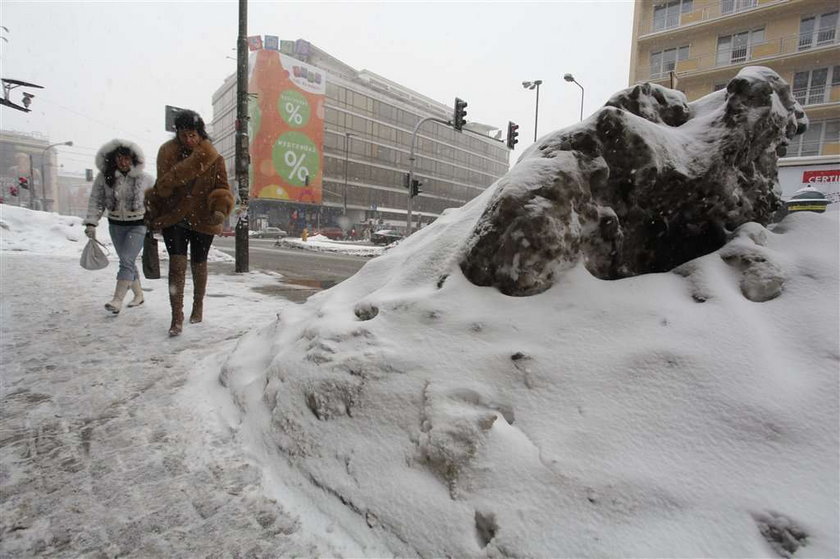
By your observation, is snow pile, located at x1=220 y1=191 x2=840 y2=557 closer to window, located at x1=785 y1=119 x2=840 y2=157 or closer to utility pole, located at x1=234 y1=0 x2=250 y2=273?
utility pole, located at x1=234 y1=0 x2=250 y2=273

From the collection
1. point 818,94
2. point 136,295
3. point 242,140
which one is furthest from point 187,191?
point 818,94

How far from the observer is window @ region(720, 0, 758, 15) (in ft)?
73.6

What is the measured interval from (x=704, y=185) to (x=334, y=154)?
56.7 metres

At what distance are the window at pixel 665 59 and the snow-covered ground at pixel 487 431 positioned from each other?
92.9 ft

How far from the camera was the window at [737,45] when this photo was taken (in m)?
22.6

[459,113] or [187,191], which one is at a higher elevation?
[459,113]

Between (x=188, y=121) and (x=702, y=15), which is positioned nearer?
(x=188, y=121)

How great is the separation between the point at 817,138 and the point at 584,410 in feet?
92.7

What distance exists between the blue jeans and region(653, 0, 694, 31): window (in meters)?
30.1

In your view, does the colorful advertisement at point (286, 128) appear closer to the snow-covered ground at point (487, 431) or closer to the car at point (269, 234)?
the car at point (269, 234)

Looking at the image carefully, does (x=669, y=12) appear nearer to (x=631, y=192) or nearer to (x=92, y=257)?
(x=631, y=192)

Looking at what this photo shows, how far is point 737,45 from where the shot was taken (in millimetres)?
23047

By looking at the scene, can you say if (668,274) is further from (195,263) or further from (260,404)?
(195,263)

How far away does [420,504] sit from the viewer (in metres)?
1.43
